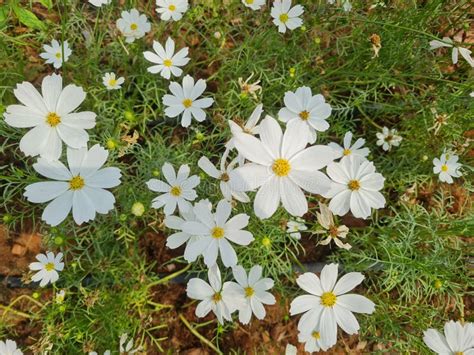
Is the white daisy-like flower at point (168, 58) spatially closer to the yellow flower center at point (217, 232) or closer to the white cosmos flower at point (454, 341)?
the yellow flower center at point (217, 232)

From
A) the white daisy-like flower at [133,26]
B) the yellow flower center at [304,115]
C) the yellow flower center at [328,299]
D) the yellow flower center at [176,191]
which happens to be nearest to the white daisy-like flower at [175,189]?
the yellow flower center at [176,191]

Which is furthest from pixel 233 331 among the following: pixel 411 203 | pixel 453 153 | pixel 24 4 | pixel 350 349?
pixel 24 4

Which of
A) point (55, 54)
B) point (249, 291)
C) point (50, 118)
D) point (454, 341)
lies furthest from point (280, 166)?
point (55, 54)

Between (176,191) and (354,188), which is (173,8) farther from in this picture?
(354,188)

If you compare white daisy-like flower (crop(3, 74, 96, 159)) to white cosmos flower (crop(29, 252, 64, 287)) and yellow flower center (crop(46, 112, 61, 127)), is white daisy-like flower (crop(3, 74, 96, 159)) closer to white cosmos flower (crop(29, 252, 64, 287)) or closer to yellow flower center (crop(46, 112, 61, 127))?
yellow flower center (crop(46, 112, 61, 127))

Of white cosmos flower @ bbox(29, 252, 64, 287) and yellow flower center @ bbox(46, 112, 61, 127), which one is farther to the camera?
white cosmos flower @ bbox(29, 252, 64, 287)

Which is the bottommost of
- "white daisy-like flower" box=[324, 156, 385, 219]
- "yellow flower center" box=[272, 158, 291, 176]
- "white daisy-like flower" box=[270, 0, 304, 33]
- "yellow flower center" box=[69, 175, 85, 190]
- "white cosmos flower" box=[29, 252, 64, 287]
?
"white cosmos flower" box=[29, 252, 64, 287]

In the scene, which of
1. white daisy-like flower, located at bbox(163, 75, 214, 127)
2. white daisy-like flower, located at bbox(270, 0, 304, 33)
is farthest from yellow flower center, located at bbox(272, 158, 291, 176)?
white daisy-like flower, located at bbox(270, 0, 304, 33)
